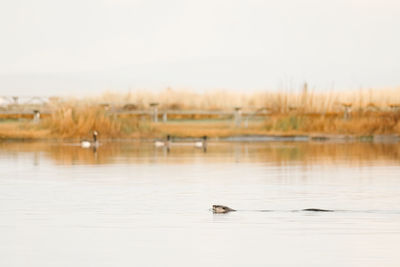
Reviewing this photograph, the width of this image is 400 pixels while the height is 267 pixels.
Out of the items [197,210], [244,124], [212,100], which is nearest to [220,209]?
[197,210]

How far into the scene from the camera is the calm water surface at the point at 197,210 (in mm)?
12117

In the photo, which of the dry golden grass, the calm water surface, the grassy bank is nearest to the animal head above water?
the calm water surface

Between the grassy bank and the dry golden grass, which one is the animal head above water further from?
the dry golden grass

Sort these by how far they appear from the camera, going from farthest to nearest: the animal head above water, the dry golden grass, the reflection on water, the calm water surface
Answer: the dry golden grass
the reflection on water
the animal head above water
the calm water surface

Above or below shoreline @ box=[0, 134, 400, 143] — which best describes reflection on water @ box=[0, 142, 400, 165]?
above

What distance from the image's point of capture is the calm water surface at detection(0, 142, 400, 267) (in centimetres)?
1212

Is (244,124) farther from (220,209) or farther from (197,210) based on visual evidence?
(220,209)

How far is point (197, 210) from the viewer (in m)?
16.3

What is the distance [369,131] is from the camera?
4003 centimetres

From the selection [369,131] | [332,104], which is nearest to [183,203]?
[369,131]

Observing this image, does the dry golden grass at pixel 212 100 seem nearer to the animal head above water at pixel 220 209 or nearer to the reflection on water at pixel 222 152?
the reflection on water at pixel 222 152

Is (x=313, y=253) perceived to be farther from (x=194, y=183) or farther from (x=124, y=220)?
(x=194, y=183)

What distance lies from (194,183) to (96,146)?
1330 centimetres

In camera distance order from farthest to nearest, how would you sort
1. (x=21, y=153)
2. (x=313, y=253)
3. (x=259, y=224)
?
1. (x=21, y=153)
2. (x=259, y=224)
3. (x=313, y=253)
